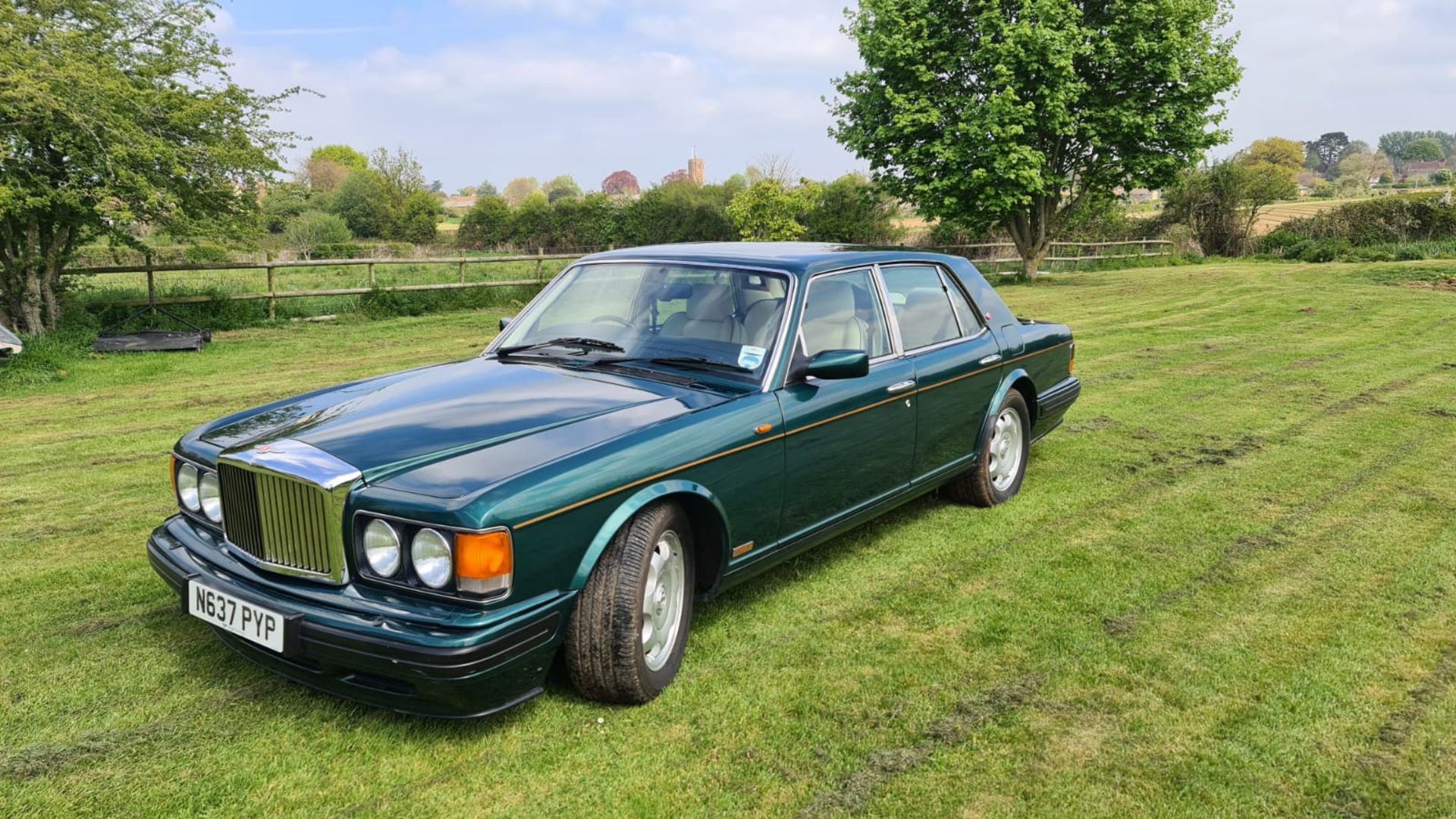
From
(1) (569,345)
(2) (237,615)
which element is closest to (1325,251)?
(1) (569,345)

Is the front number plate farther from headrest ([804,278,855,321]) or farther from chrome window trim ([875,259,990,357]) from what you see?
chrome window trim ([875,259,990,357])

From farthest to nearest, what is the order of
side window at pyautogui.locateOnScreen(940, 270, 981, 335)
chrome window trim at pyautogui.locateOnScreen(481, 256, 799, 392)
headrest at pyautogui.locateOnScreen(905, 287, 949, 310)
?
side window at pyautogui.locateOnScreen(940, 270, 981, 335) → headrest at pyautogui.locateOnScreen(905, 287, 949, 310) → chrome window trim at pyautogui.locateOnScreen(481, 256, 799, 392)

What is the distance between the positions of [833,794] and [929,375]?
7.90ft

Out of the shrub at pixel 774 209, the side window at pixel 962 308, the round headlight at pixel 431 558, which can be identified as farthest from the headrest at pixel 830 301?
the shrub at pixel 774 209

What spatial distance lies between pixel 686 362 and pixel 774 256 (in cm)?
78

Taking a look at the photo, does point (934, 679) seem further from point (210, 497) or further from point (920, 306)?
point (210, 497)

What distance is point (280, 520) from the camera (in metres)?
2.84

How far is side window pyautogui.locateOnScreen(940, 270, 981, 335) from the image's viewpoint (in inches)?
200

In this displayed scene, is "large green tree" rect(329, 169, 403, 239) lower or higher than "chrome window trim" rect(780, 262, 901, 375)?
higher

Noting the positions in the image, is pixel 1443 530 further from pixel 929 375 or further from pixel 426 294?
pixel 426 294

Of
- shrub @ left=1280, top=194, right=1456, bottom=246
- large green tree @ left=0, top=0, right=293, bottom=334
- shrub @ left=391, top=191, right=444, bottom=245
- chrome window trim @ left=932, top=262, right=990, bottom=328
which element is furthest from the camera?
shrub @ left=391, top=191, right=444, bottom=245

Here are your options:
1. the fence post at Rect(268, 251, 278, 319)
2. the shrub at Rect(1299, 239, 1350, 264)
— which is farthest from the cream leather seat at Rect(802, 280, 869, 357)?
the shrub at Rect(1299, 239, 1350, 264)

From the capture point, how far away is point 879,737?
2896mm

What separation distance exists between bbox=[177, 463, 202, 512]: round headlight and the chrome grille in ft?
1.23
